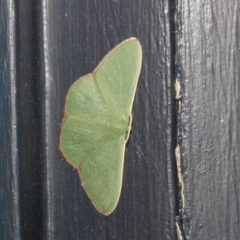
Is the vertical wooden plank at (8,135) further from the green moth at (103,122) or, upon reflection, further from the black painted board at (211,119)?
the black painted board at (211,119)

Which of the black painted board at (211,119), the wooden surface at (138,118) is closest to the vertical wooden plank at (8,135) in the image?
the wooden surface at (138,118)

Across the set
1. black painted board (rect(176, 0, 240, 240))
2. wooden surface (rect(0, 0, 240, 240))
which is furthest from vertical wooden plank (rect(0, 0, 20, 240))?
black painted board (rect(176, 0, 240, 240))

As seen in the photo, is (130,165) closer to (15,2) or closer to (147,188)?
(147,188)

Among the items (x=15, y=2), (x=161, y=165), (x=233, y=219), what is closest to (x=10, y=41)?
(x=15, y=2)

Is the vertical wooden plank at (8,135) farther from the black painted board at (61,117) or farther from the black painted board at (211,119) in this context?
the black painted board at (211,119)

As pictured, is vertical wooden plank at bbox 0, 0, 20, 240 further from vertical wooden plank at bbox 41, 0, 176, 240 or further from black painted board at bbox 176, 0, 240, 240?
black painted board at bbox 176, 0, 240, 240

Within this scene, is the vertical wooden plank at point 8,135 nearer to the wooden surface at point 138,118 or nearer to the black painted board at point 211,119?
the wooden surface at point 138,118
